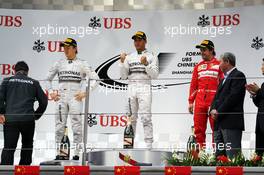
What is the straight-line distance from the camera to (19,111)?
511cm

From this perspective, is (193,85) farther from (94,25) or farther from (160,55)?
(94,25)

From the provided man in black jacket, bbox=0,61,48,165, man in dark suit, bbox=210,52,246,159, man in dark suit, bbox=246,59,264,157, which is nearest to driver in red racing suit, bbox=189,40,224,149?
man in dark suit, bbox=210,52,246,159

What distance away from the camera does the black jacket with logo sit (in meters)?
5.12

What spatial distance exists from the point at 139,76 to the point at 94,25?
1.35 meters

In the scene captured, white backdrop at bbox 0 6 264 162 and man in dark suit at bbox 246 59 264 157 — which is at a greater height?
white backdrop at bbox 0 6 264 162

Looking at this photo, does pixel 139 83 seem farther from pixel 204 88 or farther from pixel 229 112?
pixel 229 112

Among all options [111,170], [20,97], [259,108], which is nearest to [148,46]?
[20,97]

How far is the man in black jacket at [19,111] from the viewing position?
5062 mm

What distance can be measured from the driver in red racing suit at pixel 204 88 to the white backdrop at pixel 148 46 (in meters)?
0.90

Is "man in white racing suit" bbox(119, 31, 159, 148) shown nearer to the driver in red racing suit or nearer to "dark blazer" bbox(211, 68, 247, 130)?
the driver in red racing suit

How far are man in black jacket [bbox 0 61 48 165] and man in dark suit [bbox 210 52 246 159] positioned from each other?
124 centimetres

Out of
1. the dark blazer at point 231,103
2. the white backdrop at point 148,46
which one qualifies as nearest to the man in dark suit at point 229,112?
the dark blazer at point 231,103

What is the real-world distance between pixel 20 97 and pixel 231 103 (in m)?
1.50

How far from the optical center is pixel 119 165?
4.55 m
